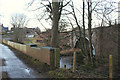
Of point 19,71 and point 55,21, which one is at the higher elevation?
point 55,21

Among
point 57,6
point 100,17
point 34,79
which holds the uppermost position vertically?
point 57,6

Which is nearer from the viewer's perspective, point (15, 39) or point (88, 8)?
point (88, 8)

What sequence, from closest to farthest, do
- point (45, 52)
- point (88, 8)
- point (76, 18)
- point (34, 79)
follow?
point (34, 79), point (45, 52), point (88, 8), point (76, 18)

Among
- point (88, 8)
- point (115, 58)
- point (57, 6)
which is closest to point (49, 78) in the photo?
point (115, 58)

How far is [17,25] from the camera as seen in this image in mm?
44469

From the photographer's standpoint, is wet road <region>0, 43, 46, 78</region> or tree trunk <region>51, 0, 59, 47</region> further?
tree trunk <region>51, 0, 59, 47</region>

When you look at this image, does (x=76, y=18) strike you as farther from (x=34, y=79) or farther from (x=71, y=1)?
(x=34, y=79)

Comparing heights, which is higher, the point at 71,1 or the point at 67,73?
the point at 71,1

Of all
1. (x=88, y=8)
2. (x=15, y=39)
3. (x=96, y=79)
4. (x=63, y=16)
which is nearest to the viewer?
(x=96, y=79)

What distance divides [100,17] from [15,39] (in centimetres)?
3446

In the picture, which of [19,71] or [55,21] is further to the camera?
[55,21]

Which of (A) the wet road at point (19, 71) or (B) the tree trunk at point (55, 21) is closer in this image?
(A) the wet road at point (19, 71)

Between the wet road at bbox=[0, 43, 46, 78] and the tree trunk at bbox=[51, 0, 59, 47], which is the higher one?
the tree trunk at bbox=[51, 0, 59, 47]

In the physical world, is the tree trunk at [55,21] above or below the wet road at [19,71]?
above
